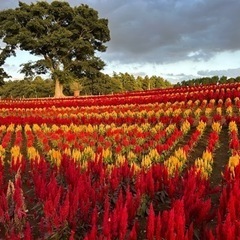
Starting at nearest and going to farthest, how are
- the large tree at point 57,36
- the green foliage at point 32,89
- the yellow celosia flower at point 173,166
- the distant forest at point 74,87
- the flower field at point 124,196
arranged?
the flower field at point 124,196 < the yellow celosia flower at point 173,166 < the large tree at point 57,36 < the distant forest at point 74,87 < the green foliage at point 32,89

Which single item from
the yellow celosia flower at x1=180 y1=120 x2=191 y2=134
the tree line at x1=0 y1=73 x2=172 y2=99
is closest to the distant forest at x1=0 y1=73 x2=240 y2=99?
the tree line at x1=0 y1=73 x2=172 y2=99

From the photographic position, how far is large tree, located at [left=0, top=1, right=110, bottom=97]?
33656mm

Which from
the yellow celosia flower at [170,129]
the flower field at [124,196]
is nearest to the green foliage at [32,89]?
the yellow celosia flower at [170,129]

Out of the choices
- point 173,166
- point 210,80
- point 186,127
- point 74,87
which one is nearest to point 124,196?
point 173,166

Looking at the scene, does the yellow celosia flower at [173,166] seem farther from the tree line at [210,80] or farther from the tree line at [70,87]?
the tree line at [70,87]

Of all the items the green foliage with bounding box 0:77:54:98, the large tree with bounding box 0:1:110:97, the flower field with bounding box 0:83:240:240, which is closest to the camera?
the flower field with bounding box 0:83:240:240

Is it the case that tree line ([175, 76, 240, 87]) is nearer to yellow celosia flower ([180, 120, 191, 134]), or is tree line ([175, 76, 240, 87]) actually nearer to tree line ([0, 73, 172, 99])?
tree line ([0, 73, 172, 99])

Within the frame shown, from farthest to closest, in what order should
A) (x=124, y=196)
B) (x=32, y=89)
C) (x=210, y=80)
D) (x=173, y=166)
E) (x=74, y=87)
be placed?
(x=32, y=89)
(x=74, y=87)
(x=210, y=80)
(x=173, y=166)
(x=124, y=196)

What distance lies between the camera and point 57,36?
1292 inches

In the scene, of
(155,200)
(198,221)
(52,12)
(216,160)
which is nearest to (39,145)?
(216,160)

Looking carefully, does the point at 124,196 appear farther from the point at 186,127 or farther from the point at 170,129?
the point at 186,127

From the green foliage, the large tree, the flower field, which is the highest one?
the large tree

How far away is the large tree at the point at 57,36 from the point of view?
3366 centimetres

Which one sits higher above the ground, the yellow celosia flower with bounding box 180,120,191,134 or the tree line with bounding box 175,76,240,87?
the tree line with bounding box 175,76,240,87
